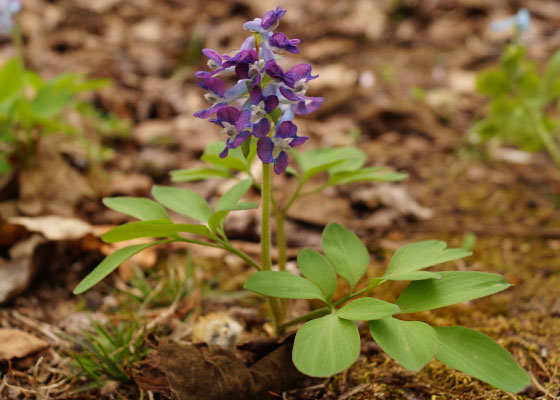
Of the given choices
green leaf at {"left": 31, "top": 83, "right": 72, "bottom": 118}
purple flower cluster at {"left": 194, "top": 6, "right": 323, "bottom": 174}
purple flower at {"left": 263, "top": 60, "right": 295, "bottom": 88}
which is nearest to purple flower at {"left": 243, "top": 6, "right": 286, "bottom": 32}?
purple flower cluster at {"left": 194, "top": 6, "right": 323, "bottom": 174}

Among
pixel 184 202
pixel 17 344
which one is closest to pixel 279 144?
pixel 184 202

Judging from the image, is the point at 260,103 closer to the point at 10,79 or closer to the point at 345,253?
the point at 345,253

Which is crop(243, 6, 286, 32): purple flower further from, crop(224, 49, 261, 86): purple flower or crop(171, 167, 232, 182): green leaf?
crop(171, 167, 232, 182): green leaf

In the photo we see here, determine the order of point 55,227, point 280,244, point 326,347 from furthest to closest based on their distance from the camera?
1. point 55,227
2. point 280,244
3. point 326,347

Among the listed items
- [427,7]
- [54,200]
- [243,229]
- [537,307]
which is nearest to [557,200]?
[537,307]

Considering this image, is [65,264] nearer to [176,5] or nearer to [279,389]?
[279,389]

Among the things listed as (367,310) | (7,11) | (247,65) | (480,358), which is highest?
(7,11)

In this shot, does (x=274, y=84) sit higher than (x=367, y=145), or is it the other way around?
(x=274, y=84)

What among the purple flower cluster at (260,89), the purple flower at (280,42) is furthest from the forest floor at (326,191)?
the purple flower at (280,42)

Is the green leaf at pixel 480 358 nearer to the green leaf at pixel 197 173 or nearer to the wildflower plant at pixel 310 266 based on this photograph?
the wildflower plant at pixel 310 266
